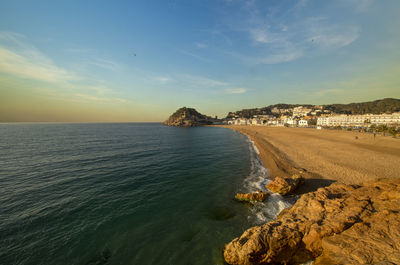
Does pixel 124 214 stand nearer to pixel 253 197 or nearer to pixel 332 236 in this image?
pixel 253 197

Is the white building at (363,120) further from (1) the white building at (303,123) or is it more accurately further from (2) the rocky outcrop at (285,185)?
(2) the rocky outcrop at (285,185)

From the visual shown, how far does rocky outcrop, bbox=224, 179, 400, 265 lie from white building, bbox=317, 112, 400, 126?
127 meters

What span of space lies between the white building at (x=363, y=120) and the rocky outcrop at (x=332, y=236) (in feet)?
416

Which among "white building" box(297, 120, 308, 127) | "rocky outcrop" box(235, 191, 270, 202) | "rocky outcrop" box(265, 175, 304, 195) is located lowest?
"rocky outcrop" box(235, 191, 270, 202)

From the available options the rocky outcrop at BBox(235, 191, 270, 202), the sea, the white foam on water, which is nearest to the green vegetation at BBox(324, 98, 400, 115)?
the white foam on water

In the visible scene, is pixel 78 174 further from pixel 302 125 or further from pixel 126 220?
pixel 302 125

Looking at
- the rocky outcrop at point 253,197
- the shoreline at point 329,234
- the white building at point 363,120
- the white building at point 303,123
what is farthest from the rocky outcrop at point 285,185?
the white building at point 303,123

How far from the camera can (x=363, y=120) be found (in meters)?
94.1

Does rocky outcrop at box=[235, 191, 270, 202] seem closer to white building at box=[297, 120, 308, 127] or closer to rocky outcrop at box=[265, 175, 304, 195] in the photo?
rocky outcrop at box=[265, 175, 304, 195]

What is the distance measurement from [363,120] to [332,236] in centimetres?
13856

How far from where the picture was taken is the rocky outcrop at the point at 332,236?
5.37 meters

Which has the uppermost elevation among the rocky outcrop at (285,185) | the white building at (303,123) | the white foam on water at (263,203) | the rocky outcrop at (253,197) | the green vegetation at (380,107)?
the green vegetation at (380,107)

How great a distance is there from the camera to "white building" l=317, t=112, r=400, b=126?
87.9 m

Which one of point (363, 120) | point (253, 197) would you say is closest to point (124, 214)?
point (253, 197)
